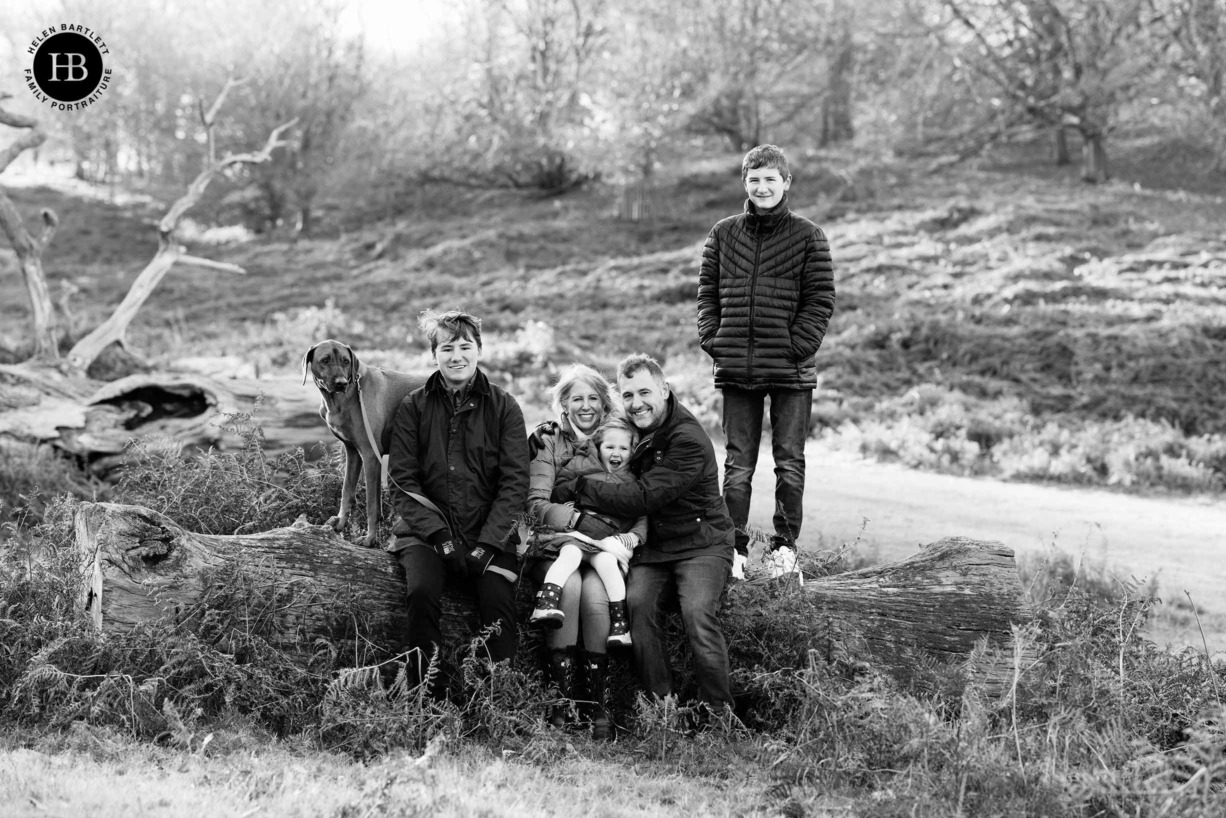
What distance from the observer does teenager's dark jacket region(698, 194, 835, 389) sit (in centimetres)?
620

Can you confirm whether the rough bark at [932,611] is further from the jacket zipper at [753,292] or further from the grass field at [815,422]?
the jacket zipper at [753,292]

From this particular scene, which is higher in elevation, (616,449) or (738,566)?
(616,449)

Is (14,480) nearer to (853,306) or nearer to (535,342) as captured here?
(535,342)

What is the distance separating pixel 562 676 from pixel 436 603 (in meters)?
0.72

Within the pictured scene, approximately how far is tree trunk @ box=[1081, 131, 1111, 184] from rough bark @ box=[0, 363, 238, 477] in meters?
22.0

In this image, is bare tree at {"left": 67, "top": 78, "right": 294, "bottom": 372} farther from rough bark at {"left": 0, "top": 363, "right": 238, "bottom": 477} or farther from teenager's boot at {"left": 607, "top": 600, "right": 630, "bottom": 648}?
teenager's boot at {"left": 607, "top": 600, "right": 630, "bottom": 648}

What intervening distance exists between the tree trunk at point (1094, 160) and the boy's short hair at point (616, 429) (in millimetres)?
23126

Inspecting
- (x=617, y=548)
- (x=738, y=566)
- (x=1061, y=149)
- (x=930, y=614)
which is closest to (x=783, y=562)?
(x=738, y=566)

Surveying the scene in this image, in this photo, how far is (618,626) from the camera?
5.34 metres

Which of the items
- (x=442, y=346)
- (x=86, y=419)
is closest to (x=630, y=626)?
(x=442, y=346)

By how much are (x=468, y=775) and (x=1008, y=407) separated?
1075 centimetres

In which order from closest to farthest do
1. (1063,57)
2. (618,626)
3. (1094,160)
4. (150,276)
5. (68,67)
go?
(618,626)
(150,276)
(68,67)
(1063,57)
(1094,160)

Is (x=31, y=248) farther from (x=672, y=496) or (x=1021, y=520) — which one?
(x=1021, y=520)

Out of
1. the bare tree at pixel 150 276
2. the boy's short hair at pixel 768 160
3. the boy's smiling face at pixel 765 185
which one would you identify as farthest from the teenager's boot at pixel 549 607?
the bare tree at pixel 150 276
